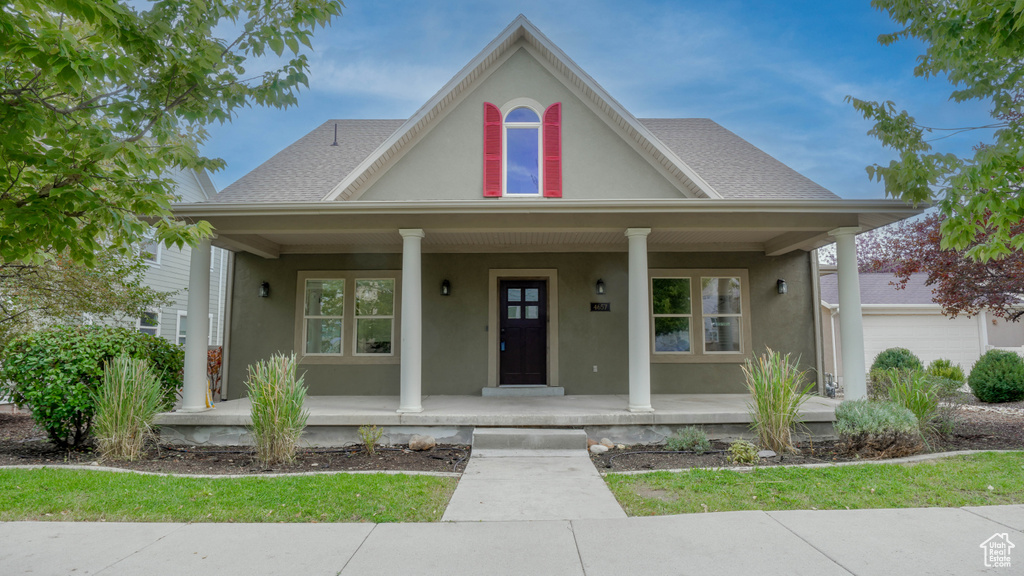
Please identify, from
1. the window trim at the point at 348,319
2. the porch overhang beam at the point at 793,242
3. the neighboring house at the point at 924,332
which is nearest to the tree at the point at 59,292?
the window trim at the point at 348,319

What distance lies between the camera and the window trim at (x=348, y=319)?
9.02 metres

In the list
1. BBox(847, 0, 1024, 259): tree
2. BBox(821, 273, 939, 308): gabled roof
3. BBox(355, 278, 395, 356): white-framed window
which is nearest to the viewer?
BBox(847, 0, 1024, 259): tree

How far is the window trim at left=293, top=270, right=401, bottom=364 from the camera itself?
902 cm

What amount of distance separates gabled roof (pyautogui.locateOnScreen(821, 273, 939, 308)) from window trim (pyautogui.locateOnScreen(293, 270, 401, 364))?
36.7 ft

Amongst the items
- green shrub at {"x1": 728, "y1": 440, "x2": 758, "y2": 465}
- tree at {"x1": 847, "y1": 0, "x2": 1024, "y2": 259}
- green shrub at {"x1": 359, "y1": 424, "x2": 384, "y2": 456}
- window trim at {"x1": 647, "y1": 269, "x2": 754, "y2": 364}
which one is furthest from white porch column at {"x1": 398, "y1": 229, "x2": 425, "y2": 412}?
tree at {"x1": 847, "y1": 0, "x2": 1024, "y2": 259}

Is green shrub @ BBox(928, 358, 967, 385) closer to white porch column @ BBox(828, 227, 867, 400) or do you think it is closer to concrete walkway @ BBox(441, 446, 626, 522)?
white porch column @ BBox(828, 227, 867, 400)

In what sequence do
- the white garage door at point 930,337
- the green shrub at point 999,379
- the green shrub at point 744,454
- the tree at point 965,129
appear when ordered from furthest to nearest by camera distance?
the white garage door at point 930,337
the green shrub at point 999,379
the green shrub at point 744,454
the tree at point 965,129

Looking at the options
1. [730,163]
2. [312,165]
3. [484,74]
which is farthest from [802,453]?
[312,165]

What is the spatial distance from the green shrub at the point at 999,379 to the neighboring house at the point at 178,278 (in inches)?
603

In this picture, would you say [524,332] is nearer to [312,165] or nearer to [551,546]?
[312,165]

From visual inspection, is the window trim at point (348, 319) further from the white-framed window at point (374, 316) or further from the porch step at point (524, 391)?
the porch step at point (524, 391)

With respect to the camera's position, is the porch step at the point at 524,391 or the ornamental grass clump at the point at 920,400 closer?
the ornamental grass clump at the point at 920,400

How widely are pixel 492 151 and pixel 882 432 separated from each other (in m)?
5.67

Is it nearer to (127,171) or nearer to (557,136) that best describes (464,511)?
(127,171)
